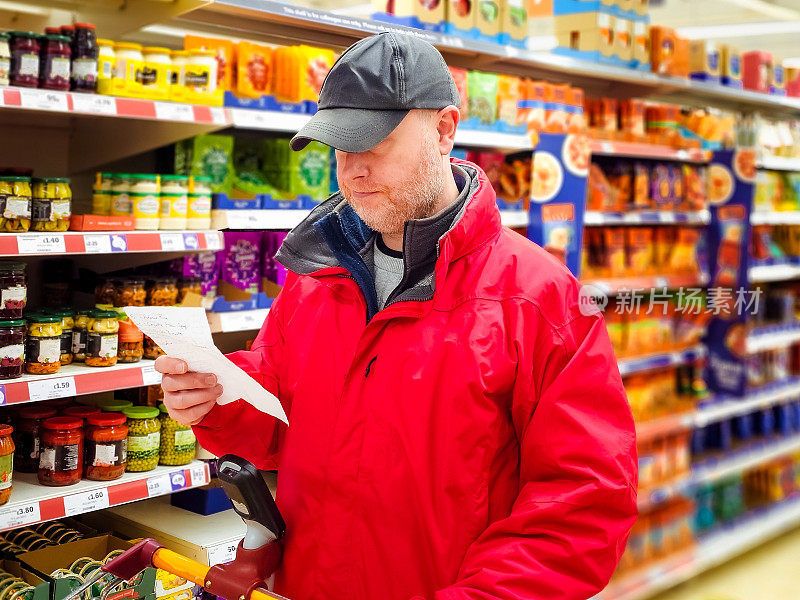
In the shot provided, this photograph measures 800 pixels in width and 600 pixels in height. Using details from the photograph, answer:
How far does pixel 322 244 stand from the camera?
165 cm

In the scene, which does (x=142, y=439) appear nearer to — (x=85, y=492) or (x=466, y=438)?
(x=85, y=492)

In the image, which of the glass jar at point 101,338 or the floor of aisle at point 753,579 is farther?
the floor of aisle at point 753,579

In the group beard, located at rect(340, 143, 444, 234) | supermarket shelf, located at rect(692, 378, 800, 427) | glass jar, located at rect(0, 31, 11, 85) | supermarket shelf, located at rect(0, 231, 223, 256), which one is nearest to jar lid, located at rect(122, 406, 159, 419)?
supermarket shelf, located at rect(0, 231, 223, 256)

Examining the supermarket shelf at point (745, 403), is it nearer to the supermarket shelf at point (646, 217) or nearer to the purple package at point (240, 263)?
the supermarket shelf at point (646, 217)

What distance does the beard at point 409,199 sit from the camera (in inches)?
58.6

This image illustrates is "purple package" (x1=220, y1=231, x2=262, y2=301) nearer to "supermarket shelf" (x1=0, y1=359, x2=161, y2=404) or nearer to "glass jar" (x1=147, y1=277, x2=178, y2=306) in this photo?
"glass jar" (x1=147, y1=277, x2=178, y2=306)

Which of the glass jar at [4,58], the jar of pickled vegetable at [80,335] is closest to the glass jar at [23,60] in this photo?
the glass jar at [4,58]

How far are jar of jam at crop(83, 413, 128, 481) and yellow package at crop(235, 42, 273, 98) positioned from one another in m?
1.07

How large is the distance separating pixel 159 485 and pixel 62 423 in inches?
13.1

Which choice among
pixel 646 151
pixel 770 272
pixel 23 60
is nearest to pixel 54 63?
pixel 23 60

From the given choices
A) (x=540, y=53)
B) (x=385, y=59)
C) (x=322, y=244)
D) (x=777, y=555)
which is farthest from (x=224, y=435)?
(x=777, y=555)

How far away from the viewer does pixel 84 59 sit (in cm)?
228

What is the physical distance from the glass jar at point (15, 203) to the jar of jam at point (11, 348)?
24 centimetres

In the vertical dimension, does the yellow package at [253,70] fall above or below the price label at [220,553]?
above
